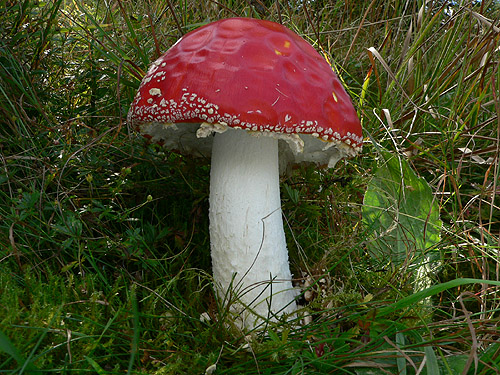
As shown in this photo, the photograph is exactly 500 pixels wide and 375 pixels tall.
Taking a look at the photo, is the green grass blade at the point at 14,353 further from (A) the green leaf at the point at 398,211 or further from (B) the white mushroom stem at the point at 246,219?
(A) the green leaf at the point at 398,211

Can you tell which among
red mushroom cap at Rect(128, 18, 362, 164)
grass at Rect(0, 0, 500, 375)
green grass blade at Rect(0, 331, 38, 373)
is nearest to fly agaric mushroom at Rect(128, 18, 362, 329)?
red mushroom cap at Rect(128, 18, 362, 164)

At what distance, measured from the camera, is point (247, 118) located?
1555mm

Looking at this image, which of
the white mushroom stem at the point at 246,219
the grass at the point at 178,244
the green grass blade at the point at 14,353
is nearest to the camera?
the green grass blade at the point at 14,353

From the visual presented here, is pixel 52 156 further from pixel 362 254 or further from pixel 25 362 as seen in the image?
pixel 362 254

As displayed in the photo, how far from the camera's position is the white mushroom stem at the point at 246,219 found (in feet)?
6.54

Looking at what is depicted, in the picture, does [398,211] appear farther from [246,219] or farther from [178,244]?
[178,244]

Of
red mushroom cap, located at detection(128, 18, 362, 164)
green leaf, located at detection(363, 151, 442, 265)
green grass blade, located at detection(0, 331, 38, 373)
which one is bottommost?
green leaf, located at detection(363, 151, 442, 265)

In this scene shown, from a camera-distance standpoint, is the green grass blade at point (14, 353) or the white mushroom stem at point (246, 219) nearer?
the green grass blade at point (14, 353)

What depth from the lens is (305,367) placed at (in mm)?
1529

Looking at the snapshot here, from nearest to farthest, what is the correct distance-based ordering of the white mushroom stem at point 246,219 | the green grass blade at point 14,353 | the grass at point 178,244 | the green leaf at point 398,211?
1. the green grass blade at point 14,353
2. the grass at point 178,244
3. the white mushroom stem at point 246,219
4. the green leaf at point 398,211

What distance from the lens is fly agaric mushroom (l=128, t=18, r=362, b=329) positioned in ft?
5.20

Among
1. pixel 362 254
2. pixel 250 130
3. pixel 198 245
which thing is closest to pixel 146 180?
pixel 198 245

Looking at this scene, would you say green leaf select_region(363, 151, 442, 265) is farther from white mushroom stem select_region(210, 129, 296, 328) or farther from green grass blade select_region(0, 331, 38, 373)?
green grass blade select_region(0, 331, 38, 373)

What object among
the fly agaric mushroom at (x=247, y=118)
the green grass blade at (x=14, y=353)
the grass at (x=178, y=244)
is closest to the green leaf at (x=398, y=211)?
the grass at (x=178, y=244)
